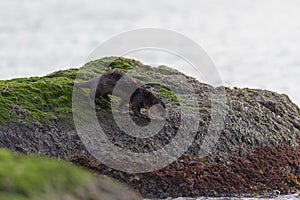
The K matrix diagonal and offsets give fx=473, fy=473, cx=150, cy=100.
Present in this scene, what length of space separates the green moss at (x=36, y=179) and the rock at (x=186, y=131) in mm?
15120

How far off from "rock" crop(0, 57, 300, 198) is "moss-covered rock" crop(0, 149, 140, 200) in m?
14.9

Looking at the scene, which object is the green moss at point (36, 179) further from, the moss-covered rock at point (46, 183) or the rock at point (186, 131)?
the rock at point (186, 131)

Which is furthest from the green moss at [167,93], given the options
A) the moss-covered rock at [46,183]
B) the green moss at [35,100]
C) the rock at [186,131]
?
the moss-covered rock at [46,183]

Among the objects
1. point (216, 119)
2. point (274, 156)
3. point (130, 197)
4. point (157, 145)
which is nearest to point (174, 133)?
point (157, 145)

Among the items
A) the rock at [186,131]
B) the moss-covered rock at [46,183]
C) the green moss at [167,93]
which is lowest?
the moss-covered rock at [46,183]

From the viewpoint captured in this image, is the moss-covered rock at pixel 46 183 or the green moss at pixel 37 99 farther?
the green moss at pixel 37 99

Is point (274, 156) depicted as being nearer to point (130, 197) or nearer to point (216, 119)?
point (216, 119)

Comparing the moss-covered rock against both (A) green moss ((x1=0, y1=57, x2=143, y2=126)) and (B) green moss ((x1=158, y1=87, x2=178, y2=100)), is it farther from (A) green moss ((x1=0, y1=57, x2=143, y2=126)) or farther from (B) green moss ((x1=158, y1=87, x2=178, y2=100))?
(B) green moss ((x1=158, y1=87, x2=178, y2=100))

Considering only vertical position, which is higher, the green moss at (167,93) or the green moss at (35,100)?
the green moss at (167,93)

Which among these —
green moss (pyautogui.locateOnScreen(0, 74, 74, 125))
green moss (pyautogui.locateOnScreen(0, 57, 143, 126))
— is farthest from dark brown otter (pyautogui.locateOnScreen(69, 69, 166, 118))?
green moss (pyautogui.locateOnScreen(0, 74, 74, 125))

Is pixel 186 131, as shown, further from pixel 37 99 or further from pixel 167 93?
pixel 37 99

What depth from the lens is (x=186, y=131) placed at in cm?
2584

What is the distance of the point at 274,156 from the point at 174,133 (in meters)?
6.20

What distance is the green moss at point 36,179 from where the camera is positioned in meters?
6.08
